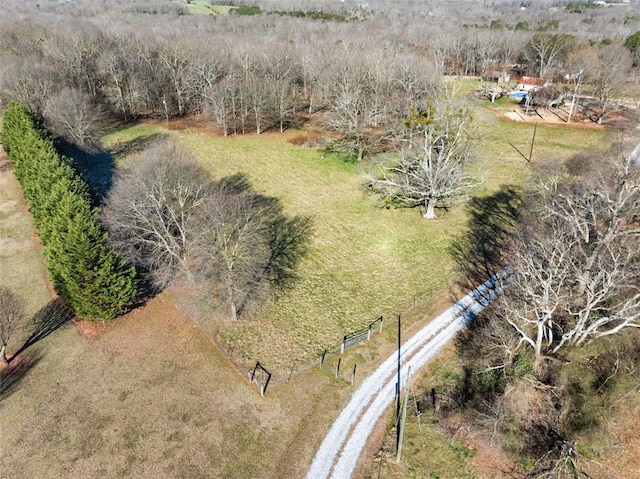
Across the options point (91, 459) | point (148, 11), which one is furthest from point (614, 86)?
point (148, 11)

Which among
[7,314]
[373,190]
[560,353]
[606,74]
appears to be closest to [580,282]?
[560,353]

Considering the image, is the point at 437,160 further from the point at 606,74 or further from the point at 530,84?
the point at 530,84

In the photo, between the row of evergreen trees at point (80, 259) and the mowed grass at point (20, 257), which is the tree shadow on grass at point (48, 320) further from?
the row of evergreen trees at point (80, 259)

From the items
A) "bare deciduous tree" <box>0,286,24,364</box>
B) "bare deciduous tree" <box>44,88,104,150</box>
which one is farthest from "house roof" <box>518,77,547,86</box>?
"bare deciduous tree" <box>0,286,24,364</box>

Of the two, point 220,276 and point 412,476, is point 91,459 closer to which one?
point 220,276

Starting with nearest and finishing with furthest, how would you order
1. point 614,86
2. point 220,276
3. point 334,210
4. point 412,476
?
point 412,476, point 220,276, point 334,210, point 614,86

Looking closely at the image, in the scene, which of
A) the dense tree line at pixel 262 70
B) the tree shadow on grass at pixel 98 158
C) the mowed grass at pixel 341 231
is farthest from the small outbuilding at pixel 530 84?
the tree shadow on grass at pixel 98 158
